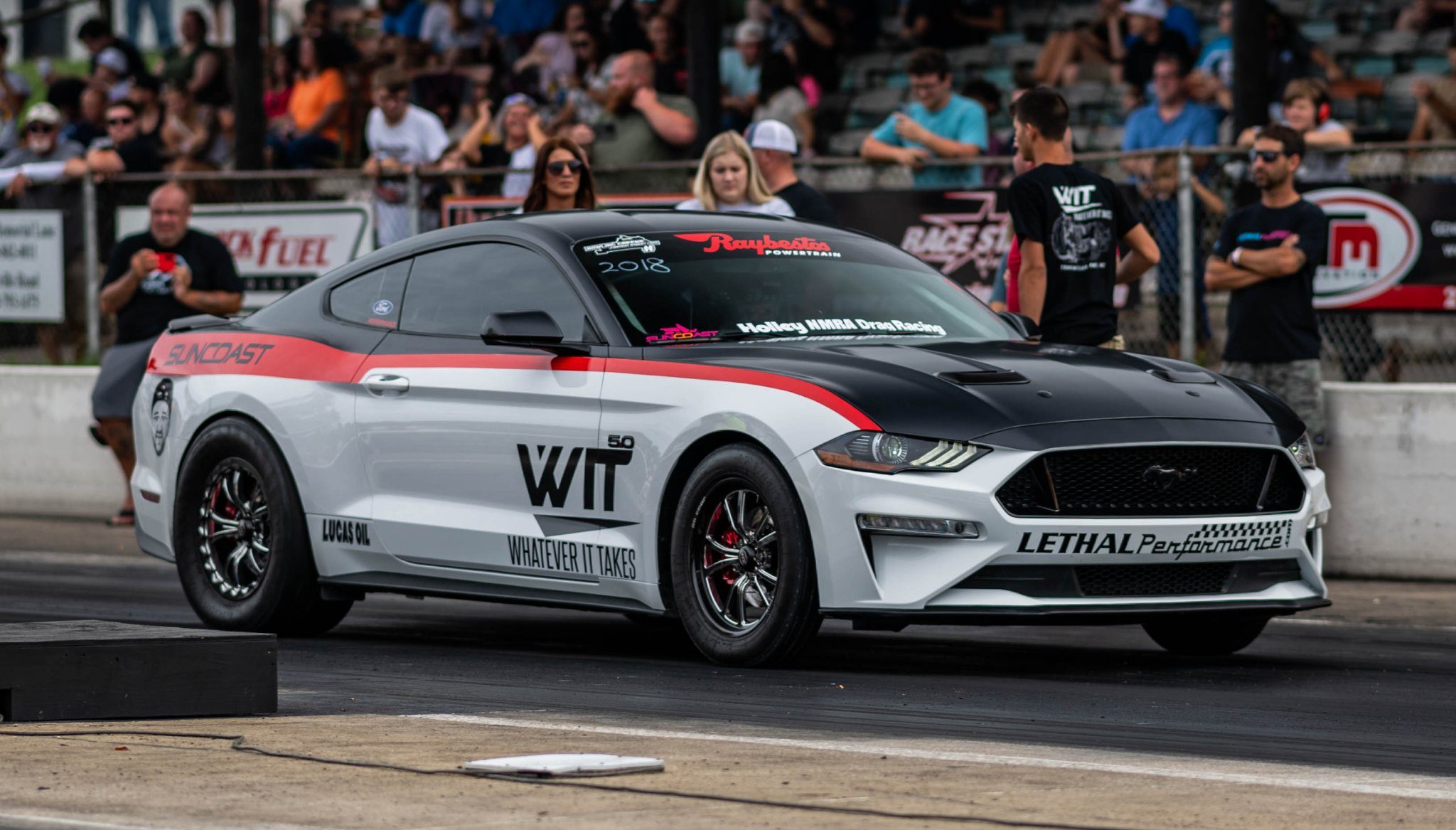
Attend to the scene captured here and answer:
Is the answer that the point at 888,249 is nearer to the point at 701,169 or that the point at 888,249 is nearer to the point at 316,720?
the point at 701,169

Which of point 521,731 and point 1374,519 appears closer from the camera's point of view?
point 521,731

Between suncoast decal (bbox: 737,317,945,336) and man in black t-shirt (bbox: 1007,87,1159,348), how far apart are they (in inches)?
52.3

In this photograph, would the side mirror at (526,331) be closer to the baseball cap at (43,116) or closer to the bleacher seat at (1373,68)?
the baseball cap at (43,116)

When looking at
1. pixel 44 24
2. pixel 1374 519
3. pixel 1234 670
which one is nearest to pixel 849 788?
pixel 1234 670

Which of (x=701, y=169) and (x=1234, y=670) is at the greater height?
(x=701, y=169)

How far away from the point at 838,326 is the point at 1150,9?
12007 millimetres

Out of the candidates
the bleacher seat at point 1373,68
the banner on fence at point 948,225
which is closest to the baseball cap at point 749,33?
the bleacher seat at point 1373,68

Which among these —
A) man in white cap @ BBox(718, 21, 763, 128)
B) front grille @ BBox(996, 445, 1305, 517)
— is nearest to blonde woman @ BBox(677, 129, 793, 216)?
front grille @ BBox(996, 445, 1305, 517)

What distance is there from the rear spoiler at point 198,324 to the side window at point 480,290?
4.10ft

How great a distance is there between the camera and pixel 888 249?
31.9 feet

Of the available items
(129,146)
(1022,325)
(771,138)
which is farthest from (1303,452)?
(129,146)

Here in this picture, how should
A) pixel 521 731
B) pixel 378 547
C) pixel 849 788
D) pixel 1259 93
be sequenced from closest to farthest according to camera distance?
pixel 849 788
pixel 521 731
pixel 378 547
pixel 1259 93

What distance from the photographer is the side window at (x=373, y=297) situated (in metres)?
9.76

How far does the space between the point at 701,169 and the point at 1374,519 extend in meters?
3.83
